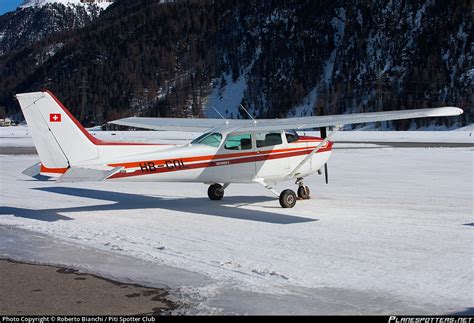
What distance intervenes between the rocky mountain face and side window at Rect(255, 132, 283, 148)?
95.1m

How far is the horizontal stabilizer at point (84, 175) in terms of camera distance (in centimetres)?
1070

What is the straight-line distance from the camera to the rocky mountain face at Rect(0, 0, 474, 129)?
412ft

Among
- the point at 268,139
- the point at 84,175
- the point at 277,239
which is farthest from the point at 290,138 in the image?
the point at 84,175

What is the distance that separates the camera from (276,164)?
44.4 ft

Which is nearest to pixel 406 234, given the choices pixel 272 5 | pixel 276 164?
pixel 276 164

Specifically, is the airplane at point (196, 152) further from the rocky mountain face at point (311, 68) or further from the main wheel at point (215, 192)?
the rocky mountain face at point (311, 68)

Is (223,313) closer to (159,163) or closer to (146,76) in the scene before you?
(159,163)

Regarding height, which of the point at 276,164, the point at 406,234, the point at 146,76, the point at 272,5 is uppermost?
the point at 272,5

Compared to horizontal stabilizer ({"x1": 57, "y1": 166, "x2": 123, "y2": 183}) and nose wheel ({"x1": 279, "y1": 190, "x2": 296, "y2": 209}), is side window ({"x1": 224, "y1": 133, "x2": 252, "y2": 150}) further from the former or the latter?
horizontal stabilizer ({"x1": 57, "y1": 166, "x2": 123, "y2": 183})

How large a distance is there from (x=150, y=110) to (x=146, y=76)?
18.8 metres

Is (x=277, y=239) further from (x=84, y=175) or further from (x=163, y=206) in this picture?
(x=163, y=206)

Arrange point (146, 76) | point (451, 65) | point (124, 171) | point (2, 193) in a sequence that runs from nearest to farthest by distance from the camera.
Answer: point (124, 171)
point (2, 193)
point (451, 65)
point (146, 76)

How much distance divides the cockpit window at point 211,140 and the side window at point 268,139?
906mm

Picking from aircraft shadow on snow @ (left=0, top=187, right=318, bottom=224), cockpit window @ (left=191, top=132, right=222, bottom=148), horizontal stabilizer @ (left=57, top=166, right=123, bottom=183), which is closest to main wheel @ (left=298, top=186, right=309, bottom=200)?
aircraft shadow on snow @ (left=0, top=187, right=318, bottom=224)
